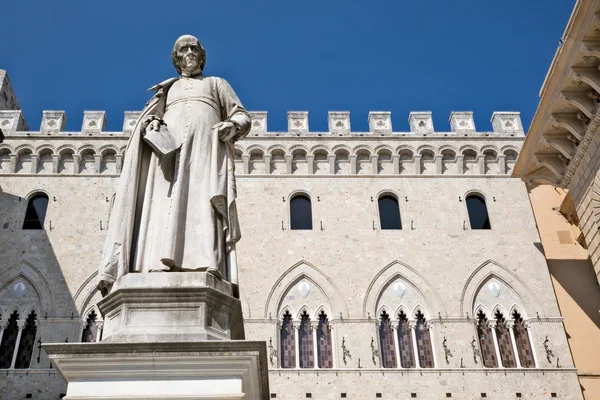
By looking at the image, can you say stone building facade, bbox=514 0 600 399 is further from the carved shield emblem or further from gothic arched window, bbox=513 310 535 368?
the carved shield emblem

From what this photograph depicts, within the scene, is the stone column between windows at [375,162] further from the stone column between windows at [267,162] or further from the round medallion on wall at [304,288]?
the round medallion on wall at [304,288]

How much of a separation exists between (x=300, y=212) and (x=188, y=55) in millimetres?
11568

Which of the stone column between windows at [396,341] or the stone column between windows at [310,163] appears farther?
the stone column between windows at [310,163]

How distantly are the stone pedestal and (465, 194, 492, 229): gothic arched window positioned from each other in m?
13.3

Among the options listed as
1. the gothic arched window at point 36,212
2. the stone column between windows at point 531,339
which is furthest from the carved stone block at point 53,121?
the stone column between windows at point 531,339

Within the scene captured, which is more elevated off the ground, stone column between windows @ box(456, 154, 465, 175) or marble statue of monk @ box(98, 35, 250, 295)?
stone column between windows @ box(456, 154, 465, 175)

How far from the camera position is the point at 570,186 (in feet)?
45.2

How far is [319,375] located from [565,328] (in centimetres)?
558

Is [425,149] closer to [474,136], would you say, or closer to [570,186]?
[474,136]

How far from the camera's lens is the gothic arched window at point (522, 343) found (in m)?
14.4

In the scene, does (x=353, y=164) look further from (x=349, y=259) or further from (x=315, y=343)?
(x=315, y=343)

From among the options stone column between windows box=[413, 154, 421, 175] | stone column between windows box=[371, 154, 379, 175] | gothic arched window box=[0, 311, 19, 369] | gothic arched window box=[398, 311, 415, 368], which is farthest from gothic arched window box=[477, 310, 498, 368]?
gothic arched window box=[0, 311, 19, 369]

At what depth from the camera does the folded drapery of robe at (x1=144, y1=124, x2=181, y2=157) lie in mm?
4262

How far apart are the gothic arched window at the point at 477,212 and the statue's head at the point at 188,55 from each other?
12332mm
